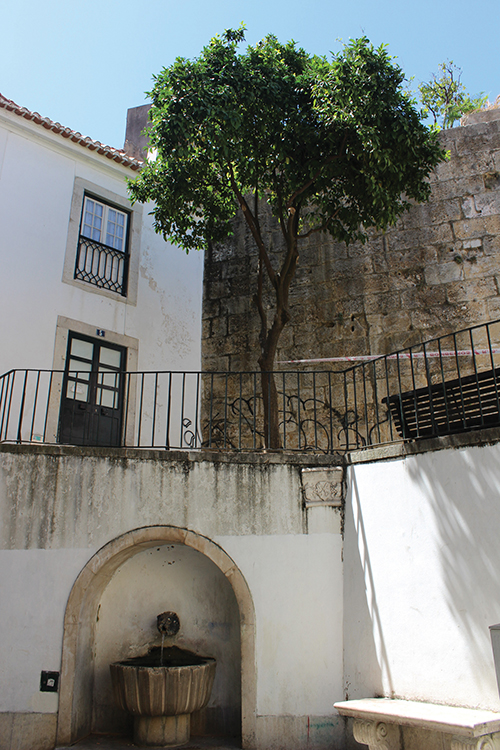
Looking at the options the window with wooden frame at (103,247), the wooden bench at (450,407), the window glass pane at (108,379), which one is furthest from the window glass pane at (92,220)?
the wooden bench at (450,407)

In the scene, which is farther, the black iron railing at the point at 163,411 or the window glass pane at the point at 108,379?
the window glass pane at the point at 108,379

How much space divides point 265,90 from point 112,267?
349 cm

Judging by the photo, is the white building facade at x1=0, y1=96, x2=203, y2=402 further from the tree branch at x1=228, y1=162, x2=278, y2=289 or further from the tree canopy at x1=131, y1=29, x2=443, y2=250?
the tree branch at x1=228, y1=162, x2=278, y2=289

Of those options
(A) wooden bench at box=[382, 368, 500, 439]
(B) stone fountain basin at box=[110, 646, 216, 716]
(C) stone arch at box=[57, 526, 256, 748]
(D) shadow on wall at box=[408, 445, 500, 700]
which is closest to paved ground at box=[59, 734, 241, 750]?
(C) stone arch at box=[57, 526, 256, 748]

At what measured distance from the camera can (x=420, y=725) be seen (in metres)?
3.66

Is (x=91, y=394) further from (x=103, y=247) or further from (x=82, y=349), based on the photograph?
(x=103, y=247)

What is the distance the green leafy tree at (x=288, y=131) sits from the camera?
6391 millimetres

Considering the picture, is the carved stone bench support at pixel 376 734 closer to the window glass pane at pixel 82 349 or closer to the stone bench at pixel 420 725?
the stone bench at pixel 420 725

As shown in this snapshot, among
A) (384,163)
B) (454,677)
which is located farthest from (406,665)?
(384,163)

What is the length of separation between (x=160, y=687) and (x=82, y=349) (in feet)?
15.4

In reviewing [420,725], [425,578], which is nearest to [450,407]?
[425,578]

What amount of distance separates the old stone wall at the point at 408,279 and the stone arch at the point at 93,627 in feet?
12.6

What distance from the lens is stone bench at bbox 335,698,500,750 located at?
3504mm

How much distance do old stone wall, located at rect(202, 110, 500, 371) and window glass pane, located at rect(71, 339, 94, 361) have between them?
1.79 meters
